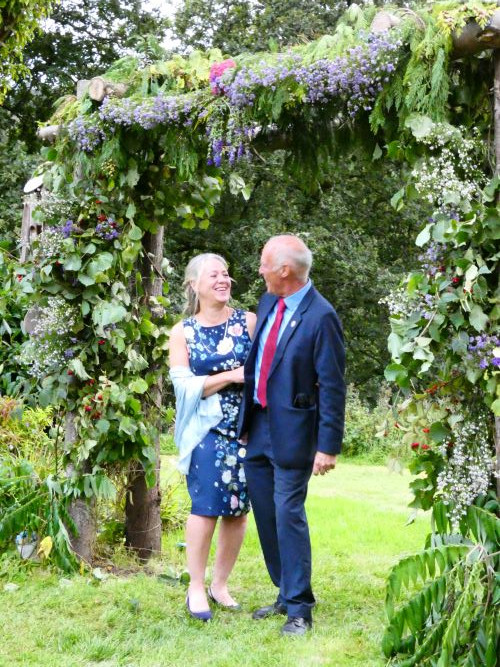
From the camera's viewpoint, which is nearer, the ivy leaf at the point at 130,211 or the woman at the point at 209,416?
the woman at the point at 209,416

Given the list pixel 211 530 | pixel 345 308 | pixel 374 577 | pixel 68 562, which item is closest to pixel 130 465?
pixel 68 562

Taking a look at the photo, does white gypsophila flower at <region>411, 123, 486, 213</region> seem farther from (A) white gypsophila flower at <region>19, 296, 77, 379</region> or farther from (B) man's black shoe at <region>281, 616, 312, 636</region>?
(A) white gypsophila flower at <region>19, 296, 77, 379</region>

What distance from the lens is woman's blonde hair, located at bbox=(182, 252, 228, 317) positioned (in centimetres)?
390

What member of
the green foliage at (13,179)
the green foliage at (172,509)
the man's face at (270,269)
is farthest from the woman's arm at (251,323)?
the green foliage at (13,179)

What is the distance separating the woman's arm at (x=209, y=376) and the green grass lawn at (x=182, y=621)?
1041 millimetres

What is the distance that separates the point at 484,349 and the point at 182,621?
5.94ft

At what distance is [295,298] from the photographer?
3664 mm

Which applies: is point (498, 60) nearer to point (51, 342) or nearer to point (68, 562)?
point (51, 342)

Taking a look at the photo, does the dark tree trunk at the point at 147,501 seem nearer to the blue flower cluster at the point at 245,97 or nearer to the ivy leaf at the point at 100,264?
the ivy leaf at the point at 100,264

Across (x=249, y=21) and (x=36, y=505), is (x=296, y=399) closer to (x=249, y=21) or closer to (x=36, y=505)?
(x=36, y=505)

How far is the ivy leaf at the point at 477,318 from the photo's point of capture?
10.1ft

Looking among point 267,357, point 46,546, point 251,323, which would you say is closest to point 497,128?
point 267,357

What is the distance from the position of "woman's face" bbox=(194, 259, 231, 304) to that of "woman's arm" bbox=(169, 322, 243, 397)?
0.69 feet

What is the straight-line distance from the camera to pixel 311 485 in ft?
27.0
